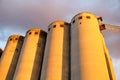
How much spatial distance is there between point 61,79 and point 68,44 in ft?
24.5

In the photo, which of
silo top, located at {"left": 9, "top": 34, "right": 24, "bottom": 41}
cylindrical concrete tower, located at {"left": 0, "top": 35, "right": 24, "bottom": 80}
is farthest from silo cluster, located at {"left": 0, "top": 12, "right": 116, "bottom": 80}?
silo top, located at {"left": 9, "top": 34, "right": 24, "bottom": 41}

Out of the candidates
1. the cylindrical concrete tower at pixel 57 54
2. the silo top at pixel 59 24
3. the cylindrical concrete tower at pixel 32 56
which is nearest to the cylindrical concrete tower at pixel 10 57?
the cylindrical concrete tower at pixel 32 56

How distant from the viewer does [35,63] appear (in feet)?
114

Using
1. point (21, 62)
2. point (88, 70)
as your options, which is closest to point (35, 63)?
point (21, 62)

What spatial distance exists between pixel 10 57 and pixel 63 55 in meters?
12.1

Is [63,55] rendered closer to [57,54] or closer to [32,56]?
[57,54]

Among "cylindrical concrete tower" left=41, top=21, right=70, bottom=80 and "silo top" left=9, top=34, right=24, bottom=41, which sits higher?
"silo top" left=9, top=34, right=24, bottom=41

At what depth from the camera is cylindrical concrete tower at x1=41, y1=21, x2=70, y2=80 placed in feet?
95.9

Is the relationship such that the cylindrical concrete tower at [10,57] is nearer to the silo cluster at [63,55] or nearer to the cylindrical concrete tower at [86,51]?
the silo cluster at [63,55]

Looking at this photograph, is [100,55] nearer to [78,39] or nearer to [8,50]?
[78,39]

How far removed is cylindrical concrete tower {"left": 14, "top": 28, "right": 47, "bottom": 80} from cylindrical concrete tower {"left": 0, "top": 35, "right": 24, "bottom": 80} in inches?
127

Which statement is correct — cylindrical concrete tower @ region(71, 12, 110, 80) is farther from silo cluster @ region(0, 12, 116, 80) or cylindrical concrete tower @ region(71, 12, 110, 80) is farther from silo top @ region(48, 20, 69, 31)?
silo top @ region(48, 20, 69, 31)

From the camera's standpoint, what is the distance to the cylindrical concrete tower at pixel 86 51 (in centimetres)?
2605

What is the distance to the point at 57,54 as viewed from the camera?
1251 inches
